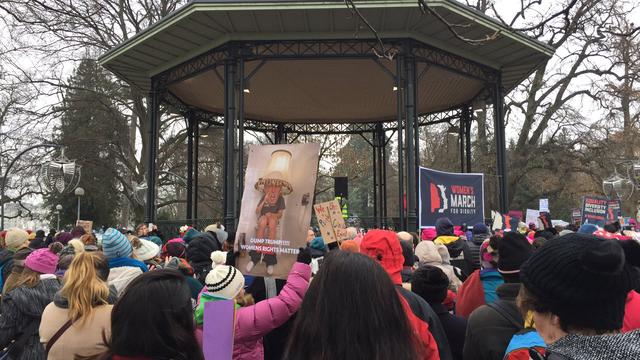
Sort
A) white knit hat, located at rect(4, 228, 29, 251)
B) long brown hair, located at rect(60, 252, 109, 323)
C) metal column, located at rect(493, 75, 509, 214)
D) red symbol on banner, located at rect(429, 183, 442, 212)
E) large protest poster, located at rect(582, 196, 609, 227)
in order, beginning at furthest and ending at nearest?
1. metal column, located at rect(493, 75, 509, 214)
2. large protest poster, located at rect(582, 196, 609, 227)
3. red symbol on banner, located at rect(429, 183, 442, 212)
4. white knit hat, located at rect(4, 228, 29, 251)
5. long brown hair, located at rect(60, 252, 109, 323)

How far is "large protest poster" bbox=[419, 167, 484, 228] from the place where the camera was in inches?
393

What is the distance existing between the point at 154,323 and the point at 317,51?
12.1 m

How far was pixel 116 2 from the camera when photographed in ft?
80.9

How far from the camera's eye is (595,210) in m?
12.1

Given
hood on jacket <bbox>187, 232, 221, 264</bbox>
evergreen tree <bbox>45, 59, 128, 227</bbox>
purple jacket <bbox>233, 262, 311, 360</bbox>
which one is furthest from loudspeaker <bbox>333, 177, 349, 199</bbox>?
purple jacket <bbox>233, 262, 311, 360</bbox>

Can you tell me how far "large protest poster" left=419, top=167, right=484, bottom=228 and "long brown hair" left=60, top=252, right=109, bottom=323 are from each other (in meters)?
7.78

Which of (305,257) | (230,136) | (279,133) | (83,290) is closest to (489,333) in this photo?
(305,257)

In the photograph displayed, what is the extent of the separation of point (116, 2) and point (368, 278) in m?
27.2

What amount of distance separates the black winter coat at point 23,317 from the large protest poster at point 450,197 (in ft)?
24.8

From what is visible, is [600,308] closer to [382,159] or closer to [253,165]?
[253,165]

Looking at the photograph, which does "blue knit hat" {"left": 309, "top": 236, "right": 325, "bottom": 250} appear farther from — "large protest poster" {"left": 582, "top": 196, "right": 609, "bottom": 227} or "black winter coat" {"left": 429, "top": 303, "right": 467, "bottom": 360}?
"large protest poster" {"left": 582, "top": 196, "right": 609, "bottom": 227}

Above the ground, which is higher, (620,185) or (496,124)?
(496,124)

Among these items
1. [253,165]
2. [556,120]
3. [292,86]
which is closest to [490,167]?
[556,120]

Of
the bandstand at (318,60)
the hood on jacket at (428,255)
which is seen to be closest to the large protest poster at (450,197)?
the bandstand at (318,60)
